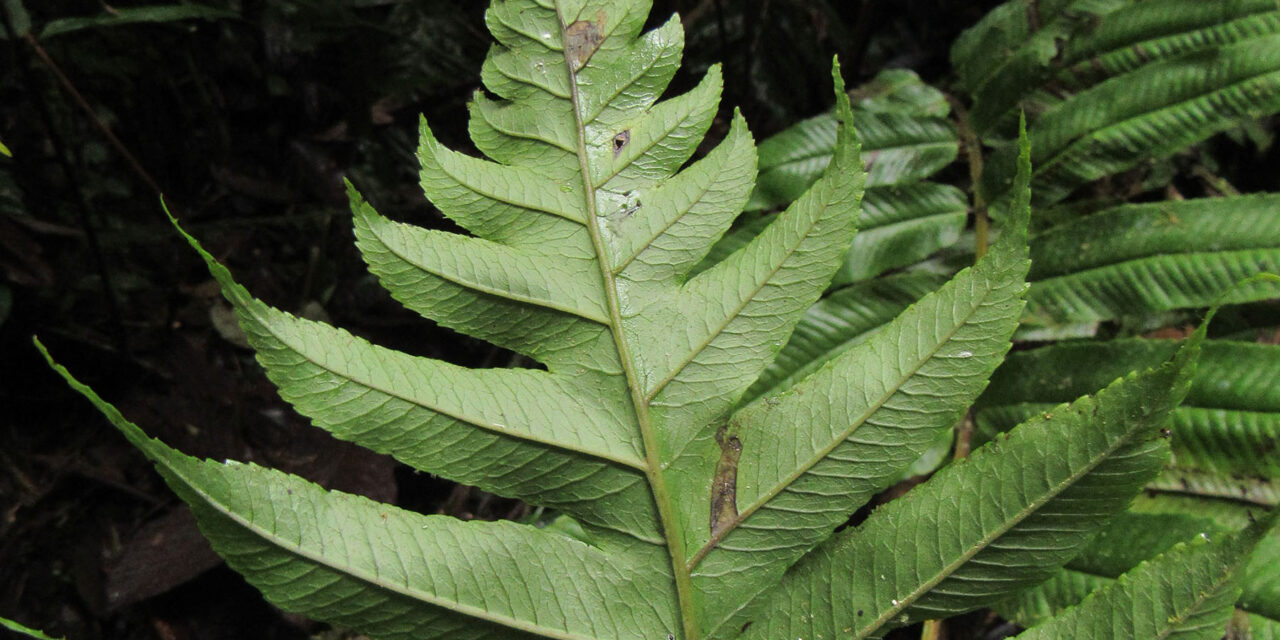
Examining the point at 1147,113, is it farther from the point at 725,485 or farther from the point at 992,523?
the point at 725,485

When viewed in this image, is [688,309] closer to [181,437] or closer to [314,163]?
[181,437]

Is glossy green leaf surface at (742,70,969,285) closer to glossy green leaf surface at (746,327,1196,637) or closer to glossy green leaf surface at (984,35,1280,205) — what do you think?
glossy green leaf surface at (984,35,1280,205)

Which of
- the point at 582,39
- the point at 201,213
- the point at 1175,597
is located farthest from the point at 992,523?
the point at 201,213

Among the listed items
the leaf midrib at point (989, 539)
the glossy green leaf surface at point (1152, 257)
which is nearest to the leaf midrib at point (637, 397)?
the leaf midrib at point (989, 539)

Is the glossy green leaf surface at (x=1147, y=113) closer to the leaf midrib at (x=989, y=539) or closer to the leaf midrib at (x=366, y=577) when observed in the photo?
the leaf midrib at (x=989, y=539)

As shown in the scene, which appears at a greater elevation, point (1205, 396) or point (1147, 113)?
point (1147, 113)

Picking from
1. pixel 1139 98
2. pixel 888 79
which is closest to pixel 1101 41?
pixel 1139 98
